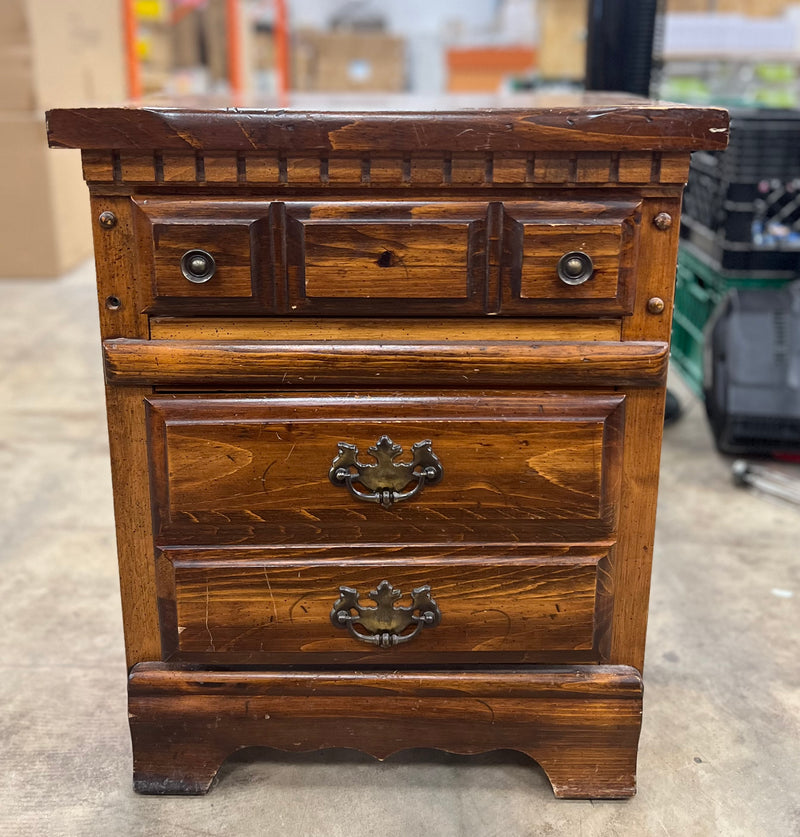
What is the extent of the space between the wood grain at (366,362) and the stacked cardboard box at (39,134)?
3.42 meters

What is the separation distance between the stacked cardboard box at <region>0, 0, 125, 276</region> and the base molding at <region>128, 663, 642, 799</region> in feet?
11.6

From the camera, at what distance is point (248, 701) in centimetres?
120

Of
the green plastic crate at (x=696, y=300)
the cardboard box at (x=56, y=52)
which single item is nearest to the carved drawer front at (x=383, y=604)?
the green plastic crate at (x=696, y=300)

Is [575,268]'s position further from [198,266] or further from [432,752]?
[432,752]

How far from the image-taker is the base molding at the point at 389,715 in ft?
3.91

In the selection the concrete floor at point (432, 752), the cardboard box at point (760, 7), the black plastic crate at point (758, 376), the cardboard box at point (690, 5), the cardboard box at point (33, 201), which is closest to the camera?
the concrete floor at point (432, 752)

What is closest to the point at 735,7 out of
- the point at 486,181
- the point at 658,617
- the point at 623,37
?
the point at 623,37

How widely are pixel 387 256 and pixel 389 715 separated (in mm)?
602

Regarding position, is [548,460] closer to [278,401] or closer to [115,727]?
[278,401]

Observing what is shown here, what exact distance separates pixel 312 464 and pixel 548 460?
0.29 m

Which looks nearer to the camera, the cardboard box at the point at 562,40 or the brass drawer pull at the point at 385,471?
the brass drawer pull at the point at 385,471

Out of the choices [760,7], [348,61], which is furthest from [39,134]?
[348,61]

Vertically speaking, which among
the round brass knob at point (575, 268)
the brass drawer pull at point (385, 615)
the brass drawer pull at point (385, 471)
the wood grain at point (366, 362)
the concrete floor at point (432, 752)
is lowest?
the concrete floor at point (432, 752)

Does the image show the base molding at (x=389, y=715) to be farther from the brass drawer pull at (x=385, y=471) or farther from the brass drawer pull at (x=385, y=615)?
the brass drawer pull at (x=385, y=471)
